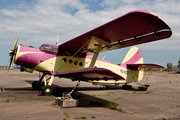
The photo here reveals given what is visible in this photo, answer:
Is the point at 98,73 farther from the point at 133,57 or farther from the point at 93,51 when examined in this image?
the point at 133,57

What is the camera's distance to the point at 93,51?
8.15m

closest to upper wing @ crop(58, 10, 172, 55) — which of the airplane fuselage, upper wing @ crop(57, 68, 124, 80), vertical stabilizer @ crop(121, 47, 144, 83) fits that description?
the airplane fuselage

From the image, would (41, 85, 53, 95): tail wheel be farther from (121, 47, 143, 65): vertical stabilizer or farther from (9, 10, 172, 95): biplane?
(121, 47, 143, 65): vertical stabilizer

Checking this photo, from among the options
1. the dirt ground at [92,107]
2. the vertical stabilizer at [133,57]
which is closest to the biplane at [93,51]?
the vertical stabilizer at [133,57]

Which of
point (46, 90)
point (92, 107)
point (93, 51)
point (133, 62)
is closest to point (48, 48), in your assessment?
point (46, 90)

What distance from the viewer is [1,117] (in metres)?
3.97

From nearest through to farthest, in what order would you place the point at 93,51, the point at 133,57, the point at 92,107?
1. the point at 92,107
2. the point at 93,51
3. the point at 133,57

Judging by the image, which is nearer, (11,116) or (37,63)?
(11,116)

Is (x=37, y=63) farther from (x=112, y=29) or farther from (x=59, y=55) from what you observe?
(x=112, y=29)

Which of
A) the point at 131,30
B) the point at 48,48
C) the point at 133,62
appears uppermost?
the point at 131,30

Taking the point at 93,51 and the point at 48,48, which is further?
the point at 48,48

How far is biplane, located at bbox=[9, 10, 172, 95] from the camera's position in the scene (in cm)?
540

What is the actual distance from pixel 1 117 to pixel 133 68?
10829 mm

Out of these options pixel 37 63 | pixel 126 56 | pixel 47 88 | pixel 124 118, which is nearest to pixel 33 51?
pixel 37 63
